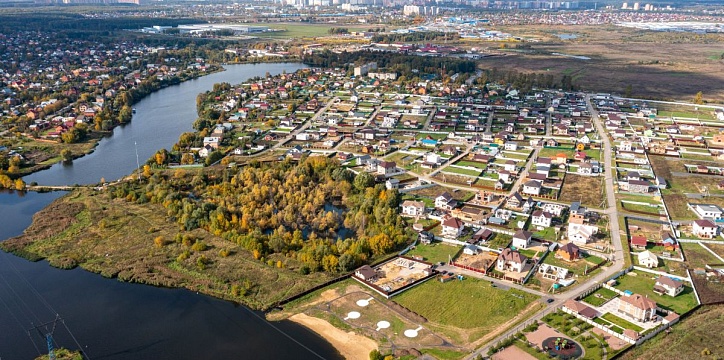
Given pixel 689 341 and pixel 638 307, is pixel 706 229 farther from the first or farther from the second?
pixel 689 341

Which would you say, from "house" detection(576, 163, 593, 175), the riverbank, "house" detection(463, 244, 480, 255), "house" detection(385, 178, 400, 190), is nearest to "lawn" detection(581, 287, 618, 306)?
"house" detection(463, 244, 480, 255)

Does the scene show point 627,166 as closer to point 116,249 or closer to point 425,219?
point 425,219

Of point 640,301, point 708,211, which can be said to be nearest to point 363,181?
Result: point 640,301

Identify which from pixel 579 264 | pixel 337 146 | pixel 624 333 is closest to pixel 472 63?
pixel 337 146

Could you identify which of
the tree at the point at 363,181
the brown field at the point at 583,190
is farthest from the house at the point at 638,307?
the tree at the point at 363,181

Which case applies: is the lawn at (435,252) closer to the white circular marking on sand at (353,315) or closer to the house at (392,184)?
the white circular marking on sand at (353,315)

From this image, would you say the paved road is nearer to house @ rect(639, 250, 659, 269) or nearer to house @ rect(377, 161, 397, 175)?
house @ rect(639, 250, 659, 269)
